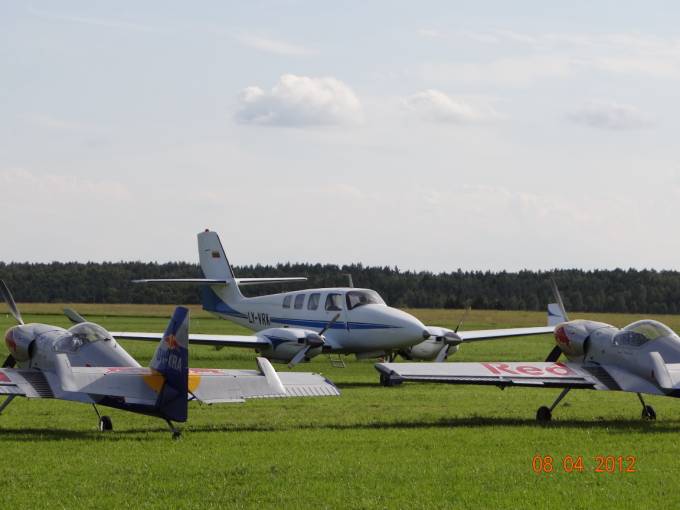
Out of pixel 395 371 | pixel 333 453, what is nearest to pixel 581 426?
pixel 395 371

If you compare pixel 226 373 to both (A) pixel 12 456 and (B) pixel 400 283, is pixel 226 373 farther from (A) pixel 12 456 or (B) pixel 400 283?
(B) pixel 400 283

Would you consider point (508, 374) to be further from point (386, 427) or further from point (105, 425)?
point (105, 425)

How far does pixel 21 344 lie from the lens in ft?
59.9

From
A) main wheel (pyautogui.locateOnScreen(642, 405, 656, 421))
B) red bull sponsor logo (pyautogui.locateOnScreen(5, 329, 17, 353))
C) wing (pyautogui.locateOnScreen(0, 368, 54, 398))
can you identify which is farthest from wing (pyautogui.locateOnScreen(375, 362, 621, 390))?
red bull sponsor logo (pyautogui.locateOnScreen(5, 329, 17, 353))

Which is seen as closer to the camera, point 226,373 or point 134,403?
point 134,403

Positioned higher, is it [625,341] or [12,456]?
Result: [625,341]

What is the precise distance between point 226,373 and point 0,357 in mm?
22277

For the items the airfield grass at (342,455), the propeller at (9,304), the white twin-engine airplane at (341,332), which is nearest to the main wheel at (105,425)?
the airfield grass at (342,455)

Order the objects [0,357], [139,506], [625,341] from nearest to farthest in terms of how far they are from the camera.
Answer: [139,506], [625,341], [0,357]

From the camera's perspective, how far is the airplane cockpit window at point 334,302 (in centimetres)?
3023

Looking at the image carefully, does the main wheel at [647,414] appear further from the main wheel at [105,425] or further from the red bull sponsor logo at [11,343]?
the red bull sponsor logo at [11,343]

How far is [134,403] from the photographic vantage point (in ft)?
49.9

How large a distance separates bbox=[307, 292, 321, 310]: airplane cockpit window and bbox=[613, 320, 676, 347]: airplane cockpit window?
1313 centimetres

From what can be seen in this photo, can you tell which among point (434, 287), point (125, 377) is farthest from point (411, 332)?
point (434, 287)
